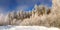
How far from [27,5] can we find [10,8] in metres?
0.22

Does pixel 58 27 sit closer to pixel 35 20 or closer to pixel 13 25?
pixel 35 20

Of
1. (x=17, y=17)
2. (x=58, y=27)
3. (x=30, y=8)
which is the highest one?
(x=30, y=8)

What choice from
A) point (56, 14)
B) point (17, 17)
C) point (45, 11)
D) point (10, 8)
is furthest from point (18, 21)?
point (56, 14)

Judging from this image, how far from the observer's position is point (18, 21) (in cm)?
141

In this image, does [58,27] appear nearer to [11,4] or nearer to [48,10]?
[48,10]

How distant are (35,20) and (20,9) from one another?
0.76ft

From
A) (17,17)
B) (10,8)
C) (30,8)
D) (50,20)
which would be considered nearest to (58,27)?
(50,20)

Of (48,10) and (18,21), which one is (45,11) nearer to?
(48,10)

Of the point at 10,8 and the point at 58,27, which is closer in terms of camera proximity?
the point at 58,27

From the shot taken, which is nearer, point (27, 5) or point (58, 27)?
point (58, 27)

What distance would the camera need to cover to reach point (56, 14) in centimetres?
134

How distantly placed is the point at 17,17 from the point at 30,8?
0.19m

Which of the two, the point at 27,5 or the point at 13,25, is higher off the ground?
the point at 27,5

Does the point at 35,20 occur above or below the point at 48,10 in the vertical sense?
below
